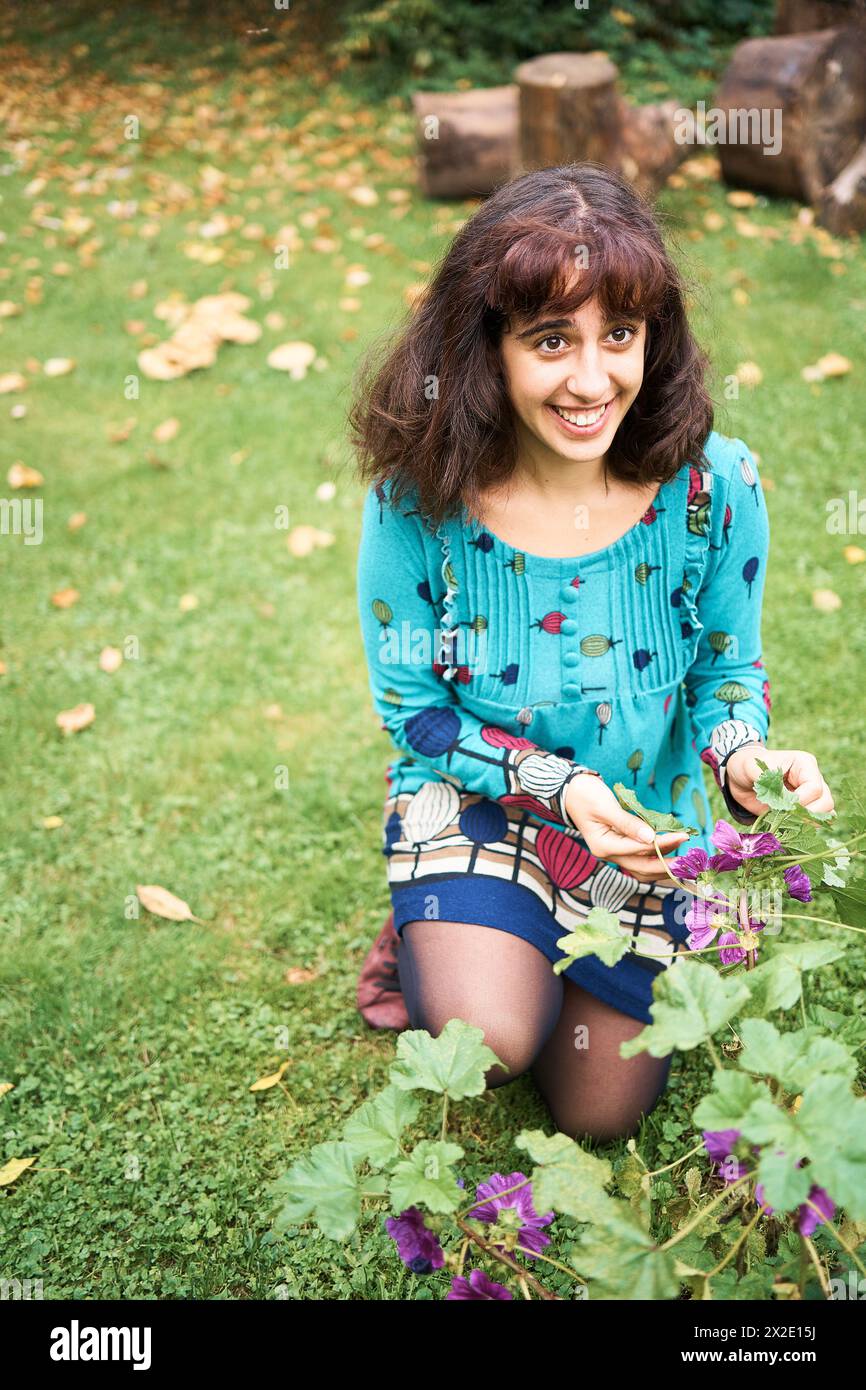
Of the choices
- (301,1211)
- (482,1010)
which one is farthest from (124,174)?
(301,1211)

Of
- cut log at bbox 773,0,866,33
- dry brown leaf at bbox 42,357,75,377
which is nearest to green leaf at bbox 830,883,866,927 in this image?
dry brown leaf at bbox 42,357,75,377

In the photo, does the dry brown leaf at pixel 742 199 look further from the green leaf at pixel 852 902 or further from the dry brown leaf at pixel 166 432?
the green leaf at pixel 852 902

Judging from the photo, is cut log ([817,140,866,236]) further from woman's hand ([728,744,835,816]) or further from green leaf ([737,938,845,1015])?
green leaf ([737,938,845,1015])

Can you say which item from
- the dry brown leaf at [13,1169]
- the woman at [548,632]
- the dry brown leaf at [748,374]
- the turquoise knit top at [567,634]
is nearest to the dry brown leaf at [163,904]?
the dry brown leaf at [13,1169]

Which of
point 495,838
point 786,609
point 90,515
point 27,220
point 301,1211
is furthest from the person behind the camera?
point 27,220

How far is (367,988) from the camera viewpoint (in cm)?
217

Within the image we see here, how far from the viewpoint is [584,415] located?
5.23 ft

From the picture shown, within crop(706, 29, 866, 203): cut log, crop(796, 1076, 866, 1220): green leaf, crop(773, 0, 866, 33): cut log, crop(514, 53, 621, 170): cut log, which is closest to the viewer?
crop(796, 1076, 866, 1220): green leaf

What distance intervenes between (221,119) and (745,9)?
320 cm

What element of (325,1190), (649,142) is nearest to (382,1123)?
(325,1190)

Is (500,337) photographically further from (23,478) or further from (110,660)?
(23,478)

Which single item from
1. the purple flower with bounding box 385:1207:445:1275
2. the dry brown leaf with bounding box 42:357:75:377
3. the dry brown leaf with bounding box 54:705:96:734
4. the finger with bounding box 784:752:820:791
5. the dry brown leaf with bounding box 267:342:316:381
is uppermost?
the finger with bounding box 784:752:820:791

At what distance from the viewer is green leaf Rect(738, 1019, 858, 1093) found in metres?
0.93

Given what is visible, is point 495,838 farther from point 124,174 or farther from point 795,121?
point 124,174
